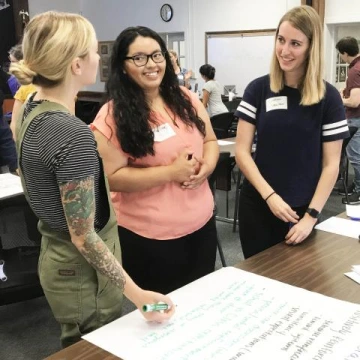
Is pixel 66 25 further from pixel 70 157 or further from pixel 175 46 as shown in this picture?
pixel 175 46

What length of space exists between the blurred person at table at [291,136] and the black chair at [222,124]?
313 centimetres

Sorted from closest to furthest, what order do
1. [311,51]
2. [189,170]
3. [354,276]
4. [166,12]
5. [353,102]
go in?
[354,276]
[189,170]
[311,51]
[353,102]
[166,12]

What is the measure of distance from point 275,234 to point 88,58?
3.38 ft

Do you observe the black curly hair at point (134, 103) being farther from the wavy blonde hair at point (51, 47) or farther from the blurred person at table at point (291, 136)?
the wavy blonde hair at point (51, 47)

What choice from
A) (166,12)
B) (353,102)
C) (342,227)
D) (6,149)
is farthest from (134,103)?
(166,12)

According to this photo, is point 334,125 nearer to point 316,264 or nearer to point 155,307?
point 316,264

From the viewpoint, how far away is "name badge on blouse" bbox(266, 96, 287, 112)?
1628 mm

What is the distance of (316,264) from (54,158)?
0.85 meters

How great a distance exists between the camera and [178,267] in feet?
5.04

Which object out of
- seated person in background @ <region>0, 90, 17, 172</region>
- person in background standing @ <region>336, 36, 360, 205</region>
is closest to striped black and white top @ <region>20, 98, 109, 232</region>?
seated person in background @ <region>0, 90, 17, 172</region>

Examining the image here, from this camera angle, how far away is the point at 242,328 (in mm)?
1040

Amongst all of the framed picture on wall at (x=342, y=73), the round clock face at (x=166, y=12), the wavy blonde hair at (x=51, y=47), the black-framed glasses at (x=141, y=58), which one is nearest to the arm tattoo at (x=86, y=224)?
the wavy blonde hair at (x=51, y=47)

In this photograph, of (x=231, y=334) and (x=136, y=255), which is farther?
(x=136, y=255)

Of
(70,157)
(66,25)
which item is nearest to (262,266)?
(70,157)
